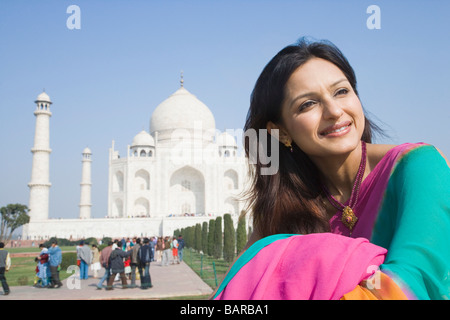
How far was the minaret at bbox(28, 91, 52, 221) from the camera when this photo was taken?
80.0 feet

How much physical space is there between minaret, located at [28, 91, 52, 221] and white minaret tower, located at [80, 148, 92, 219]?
4662 millimetres

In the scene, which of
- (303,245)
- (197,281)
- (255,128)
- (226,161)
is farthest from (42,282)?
(226,161)

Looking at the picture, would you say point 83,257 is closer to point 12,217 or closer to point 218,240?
point 218,240

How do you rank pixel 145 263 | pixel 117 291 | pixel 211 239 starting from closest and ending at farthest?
pixel 117 291 < pixel 145 263 < pixel 211 239

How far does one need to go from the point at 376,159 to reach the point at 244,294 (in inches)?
23.5

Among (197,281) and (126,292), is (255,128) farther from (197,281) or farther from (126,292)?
(197,281)

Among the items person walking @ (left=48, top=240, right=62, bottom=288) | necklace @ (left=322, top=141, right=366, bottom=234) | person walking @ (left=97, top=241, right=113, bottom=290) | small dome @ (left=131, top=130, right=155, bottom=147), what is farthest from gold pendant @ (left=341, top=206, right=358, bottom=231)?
small dome @ (left=131, top=130, right=155, bottom=147)

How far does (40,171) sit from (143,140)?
7266 mm

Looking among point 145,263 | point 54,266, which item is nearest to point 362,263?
point 145,263

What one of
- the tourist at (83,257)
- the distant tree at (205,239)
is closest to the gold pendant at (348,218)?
the tourist at (83,257)

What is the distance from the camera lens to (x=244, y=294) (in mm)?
587

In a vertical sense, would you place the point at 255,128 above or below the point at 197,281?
above

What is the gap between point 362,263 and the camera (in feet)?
1.87

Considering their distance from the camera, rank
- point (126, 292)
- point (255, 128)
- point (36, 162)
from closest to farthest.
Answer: point (255, 128) → point (126, 292) → point (36, 162)
